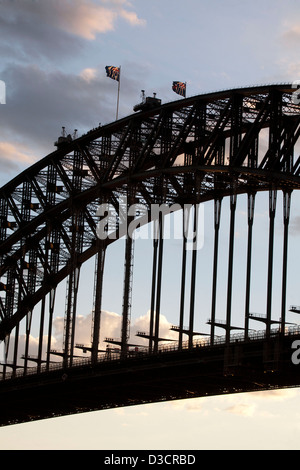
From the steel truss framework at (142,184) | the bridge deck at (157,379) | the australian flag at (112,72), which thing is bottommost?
the bridge deck at (157,379)

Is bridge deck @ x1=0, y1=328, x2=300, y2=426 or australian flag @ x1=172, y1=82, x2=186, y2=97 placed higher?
australian flag @ x1=172, y1=82, x2=186, y2=97

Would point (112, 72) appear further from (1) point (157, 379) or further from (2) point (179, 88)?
(1) point (157, 379)

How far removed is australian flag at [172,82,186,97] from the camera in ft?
376

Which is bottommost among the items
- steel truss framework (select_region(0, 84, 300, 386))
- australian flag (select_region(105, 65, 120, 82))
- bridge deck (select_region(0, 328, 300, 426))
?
bridge deck (select_region(0, 328, 300, 426))

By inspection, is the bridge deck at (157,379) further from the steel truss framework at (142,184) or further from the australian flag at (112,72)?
the australian flag at (112,72)

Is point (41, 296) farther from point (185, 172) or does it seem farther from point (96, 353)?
point (185, 172)

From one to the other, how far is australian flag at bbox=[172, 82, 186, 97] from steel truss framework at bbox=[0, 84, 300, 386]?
201cm

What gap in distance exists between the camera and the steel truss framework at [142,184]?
102375mm

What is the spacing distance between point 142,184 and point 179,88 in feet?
36.3

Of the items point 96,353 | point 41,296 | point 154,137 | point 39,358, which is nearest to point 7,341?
point 41,296

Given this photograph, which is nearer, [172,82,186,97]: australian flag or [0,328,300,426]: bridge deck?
[0,328,300,426]: bridge deck

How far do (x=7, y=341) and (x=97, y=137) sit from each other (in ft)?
110

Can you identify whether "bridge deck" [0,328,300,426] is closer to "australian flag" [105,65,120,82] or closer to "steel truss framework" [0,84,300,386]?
"steel truss framework" [0,84,300,386]

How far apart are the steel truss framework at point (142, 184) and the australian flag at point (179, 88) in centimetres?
201
